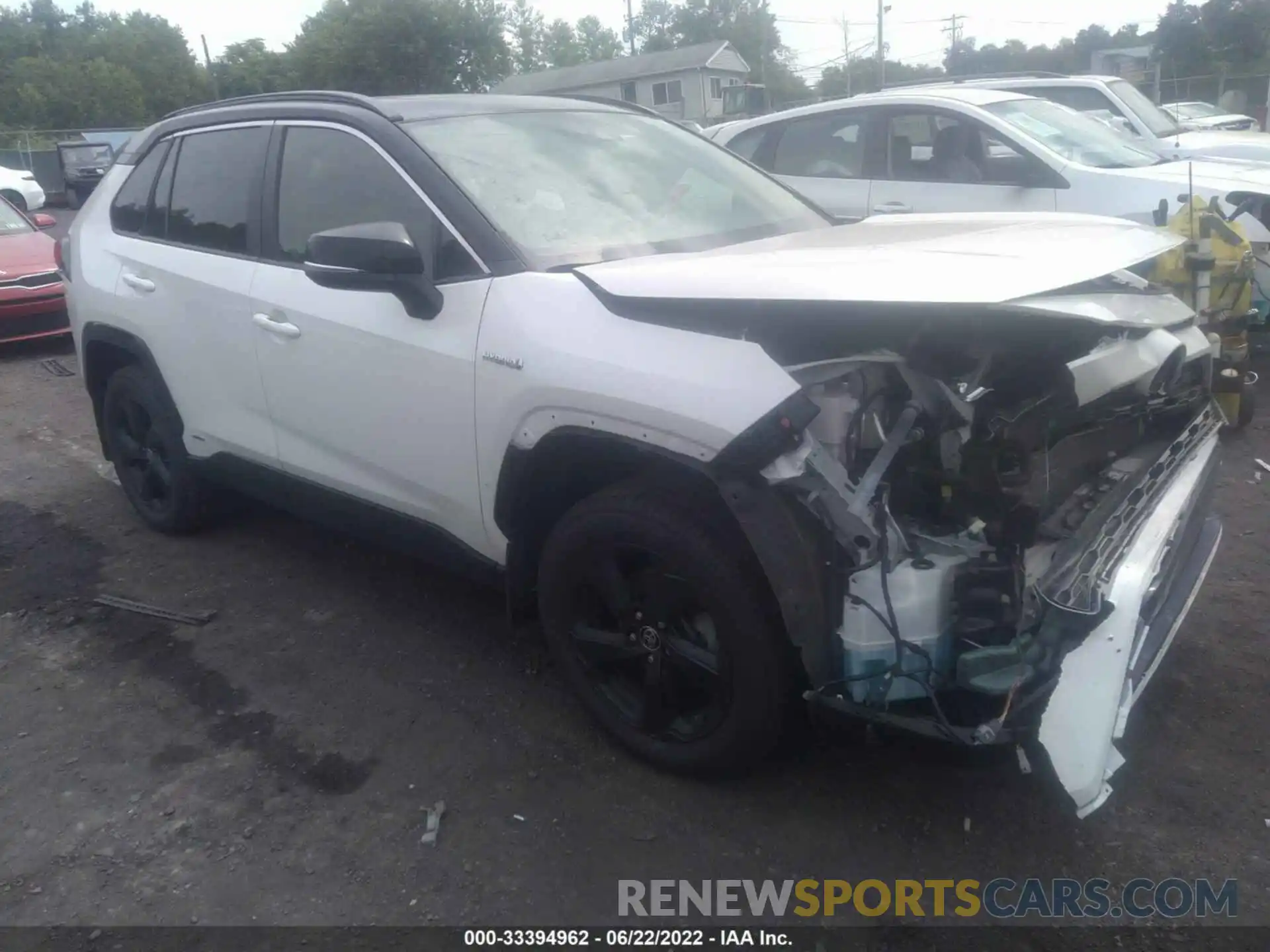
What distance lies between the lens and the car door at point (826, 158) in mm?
7801

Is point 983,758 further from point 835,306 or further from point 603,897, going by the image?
point 835,306

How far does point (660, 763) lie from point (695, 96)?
52.4 meters

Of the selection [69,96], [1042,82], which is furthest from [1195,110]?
[69,96]

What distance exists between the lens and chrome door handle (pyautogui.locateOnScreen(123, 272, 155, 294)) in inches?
171

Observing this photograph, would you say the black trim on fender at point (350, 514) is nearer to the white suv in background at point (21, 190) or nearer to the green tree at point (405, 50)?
the white suv in background at point (21, 190)

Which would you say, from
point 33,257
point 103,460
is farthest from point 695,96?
point 103,460

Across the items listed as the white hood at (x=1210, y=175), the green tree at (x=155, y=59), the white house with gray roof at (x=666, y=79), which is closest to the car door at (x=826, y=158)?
the white hood at (x=1210, y=175)

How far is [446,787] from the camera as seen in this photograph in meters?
3.05

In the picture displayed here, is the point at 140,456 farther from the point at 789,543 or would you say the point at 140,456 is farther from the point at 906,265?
the point at 906,265

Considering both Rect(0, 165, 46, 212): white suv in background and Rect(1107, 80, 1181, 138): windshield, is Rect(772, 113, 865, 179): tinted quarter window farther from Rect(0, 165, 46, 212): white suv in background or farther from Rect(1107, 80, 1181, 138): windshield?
Rect(0, 165, 46, 212): white suv in background

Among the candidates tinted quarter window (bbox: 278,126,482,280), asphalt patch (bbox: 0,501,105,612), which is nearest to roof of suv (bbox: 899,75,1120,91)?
tinted quarter window (bbox: 278,126,482,280)

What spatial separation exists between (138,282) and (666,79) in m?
51.5

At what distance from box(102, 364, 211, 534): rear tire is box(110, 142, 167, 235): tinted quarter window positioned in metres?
0.62

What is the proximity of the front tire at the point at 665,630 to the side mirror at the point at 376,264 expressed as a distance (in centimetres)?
80
